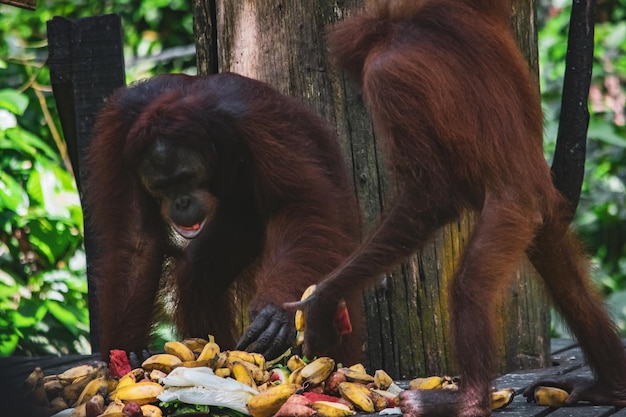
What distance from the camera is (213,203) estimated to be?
312 centimetres

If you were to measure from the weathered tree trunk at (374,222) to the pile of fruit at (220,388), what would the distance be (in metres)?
0.41

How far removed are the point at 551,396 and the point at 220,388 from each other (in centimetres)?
82

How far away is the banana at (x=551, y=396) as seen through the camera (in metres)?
2.55

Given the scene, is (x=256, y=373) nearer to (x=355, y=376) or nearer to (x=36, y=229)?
(x=355, y=376)

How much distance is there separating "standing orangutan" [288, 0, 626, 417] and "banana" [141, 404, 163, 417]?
0.40 metres

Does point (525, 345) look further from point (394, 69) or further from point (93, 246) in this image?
point (93, 246)

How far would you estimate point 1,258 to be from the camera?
5328 millimetres

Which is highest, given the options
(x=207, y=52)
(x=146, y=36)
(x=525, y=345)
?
(x=146, y=36)

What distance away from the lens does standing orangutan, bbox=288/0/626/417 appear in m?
2.42

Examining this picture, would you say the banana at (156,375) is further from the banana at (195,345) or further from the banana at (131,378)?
the banana at (195,345)

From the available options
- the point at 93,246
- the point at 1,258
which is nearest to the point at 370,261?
the point at 93,246

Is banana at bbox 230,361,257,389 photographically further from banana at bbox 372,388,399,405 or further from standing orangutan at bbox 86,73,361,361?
banana at bbox 372,388,399,405

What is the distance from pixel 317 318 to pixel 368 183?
81 centimetres

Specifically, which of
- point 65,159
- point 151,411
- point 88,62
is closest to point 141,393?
point 151,411
